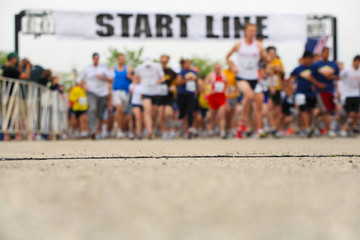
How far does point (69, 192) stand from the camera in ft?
6.50

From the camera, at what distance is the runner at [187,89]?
1088 cm

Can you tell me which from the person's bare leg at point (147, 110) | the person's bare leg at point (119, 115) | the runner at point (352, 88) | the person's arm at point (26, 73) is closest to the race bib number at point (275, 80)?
the runner at point (352, 88)

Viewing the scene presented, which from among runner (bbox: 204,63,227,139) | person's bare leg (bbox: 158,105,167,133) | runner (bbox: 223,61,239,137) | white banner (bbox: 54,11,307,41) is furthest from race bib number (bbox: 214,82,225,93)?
white banner (bbox: 54,11,307,41)

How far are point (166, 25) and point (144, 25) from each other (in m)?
0.60

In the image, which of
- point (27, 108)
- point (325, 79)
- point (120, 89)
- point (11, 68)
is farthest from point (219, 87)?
point (11, 68)

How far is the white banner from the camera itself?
1516 cm

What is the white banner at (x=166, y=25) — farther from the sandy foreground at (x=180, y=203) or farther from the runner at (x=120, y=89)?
the sandy foreground at (x=180, y=203)

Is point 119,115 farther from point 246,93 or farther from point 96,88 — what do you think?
point 246,93

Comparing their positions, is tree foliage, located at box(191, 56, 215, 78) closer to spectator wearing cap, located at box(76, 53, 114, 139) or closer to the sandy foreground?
spectator wearing cap, located at box(76, 53, 114, 139)

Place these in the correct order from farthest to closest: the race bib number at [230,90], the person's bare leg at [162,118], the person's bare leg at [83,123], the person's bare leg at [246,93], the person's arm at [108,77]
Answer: the person's bare leg at [83,123]
the race bib number at [230,90]
the person's arm at [108,77]
the person's bare leg at [162,118]
the person's bare leg at [246,93]

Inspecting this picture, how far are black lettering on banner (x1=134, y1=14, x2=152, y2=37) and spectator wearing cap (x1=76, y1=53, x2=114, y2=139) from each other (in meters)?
3.36

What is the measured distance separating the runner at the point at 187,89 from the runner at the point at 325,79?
2233 millimetres

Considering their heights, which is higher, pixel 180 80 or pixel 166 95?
pixel 180 80

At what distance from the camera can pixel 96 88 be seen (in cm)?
1208
